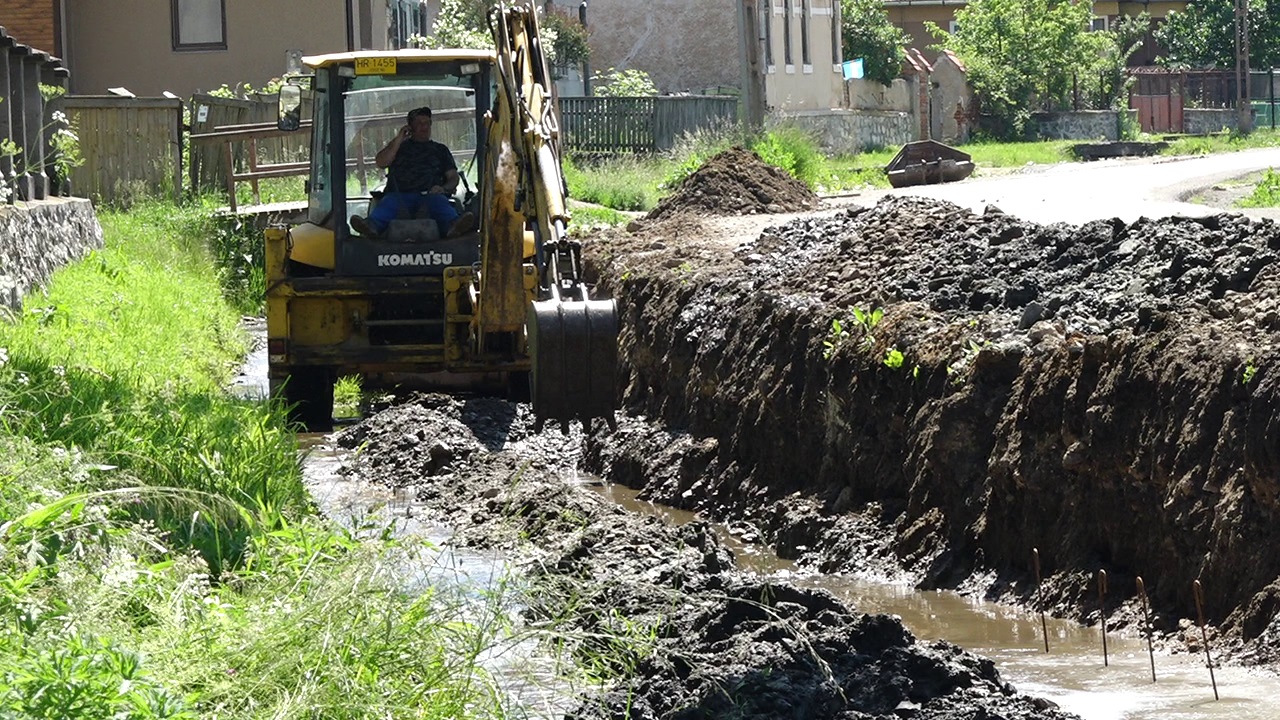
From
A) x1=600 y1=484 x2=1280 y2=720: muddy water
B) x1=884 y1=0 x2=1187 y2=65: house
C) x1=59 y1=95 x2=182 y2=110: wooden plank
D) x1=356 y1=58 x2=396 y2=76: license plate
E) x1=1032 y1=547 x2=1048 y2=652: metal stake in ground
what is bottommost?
x1=600 y1=484 x2=1280 y2=720: muddy water

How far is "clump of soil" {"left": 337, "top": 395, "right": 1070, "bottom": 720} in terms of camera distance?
21.4ft

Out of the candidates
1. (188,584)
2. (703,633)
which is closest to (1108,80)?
(703,633)

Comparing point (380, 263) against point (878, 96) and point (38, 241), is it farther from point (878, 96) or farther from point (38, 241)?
point (878, 96)

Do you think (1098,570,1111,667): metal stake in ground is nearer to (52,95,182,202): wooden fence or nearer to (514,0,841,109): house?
(52,95,182,202): wooden fence

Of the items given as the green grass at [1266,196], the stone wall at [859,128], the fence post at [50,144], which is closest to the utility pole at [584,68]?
the stone wall at [859,128]

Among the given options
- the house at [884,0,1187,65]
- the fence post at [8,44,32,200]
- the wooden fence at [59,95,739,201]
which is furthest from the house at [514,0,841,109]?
the fence post at [8,44,32,200]

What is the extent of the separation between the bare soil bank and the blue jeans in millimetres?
2135

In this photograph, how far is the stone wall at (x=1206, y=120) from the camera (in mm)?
58781

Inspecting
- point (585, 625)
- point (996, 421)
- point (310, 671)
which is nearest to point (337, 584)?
point (310, 671)

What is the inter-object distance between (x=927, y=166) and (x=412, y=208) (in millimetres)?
17937

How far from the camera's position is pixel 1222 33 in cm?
6400

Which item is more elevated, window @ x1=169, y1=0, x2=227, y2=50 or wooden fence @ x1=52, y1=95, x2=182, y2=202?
window @ x1=169, y1=0, x2=227, y2=50

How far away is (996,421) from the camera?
994 cm

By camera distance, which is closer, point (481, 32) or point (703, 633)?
point (703, 633)
